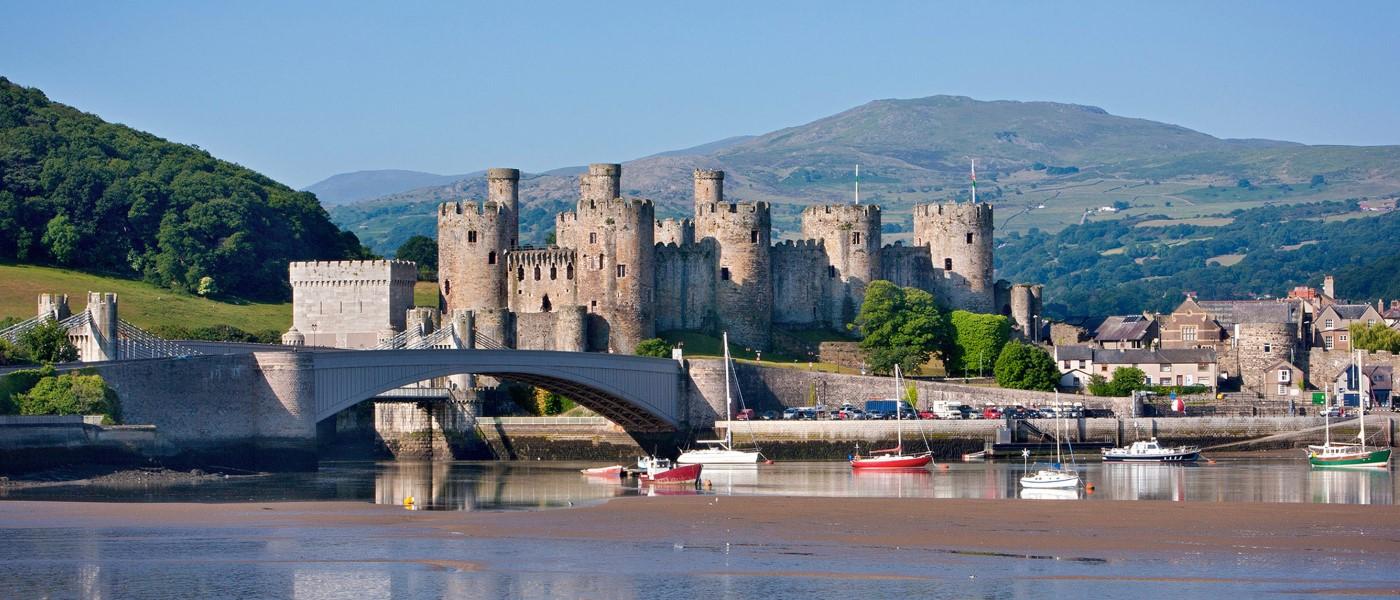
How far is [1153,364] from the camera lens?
254ft

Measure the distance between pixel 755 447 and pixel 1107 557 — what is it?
29.3 metres

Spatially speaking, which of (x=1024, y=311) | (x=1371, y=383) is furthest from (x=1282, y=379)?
(x=1024, y=311)

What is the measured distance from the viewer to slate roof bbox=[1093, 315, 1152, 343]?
86188 millimetres

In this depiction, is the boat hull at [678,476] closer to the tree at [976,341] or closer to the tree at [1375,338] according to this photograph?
the tree at [976,341]

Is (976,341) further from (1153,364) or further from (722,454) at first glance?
(722,454)

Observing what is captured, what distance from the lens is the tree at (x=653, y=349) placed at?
68.6 m

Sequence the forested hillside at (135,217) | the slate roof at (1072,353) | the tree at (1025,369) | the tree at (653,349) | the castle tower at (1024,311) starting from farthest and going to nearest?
the forested hillside at (135,217) → the castle tower at (1024,311) → the slate roof at (1072,353) → the tree at (1025,369) → the tree at (653,349)

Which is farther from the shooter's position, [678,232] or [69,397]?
[678,232]

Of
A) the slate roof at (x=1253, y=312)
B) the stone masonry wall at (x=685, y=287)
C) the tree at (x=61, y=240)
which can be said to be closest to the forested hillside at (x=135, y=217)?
the tree at (x=61, y=240)

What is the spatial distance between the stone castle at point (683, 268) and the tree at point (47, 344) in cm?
1738

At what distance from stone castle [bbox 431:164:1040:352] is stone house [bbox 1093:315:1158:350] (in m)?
4.79

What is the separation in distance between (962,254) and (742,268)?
1048cm

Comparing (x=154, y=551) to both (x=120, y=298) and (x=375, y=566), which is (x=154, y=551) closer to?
(x=375, y=566)

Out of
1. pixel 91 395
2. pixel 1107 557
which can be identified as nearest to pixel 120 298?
pixel 91 395
